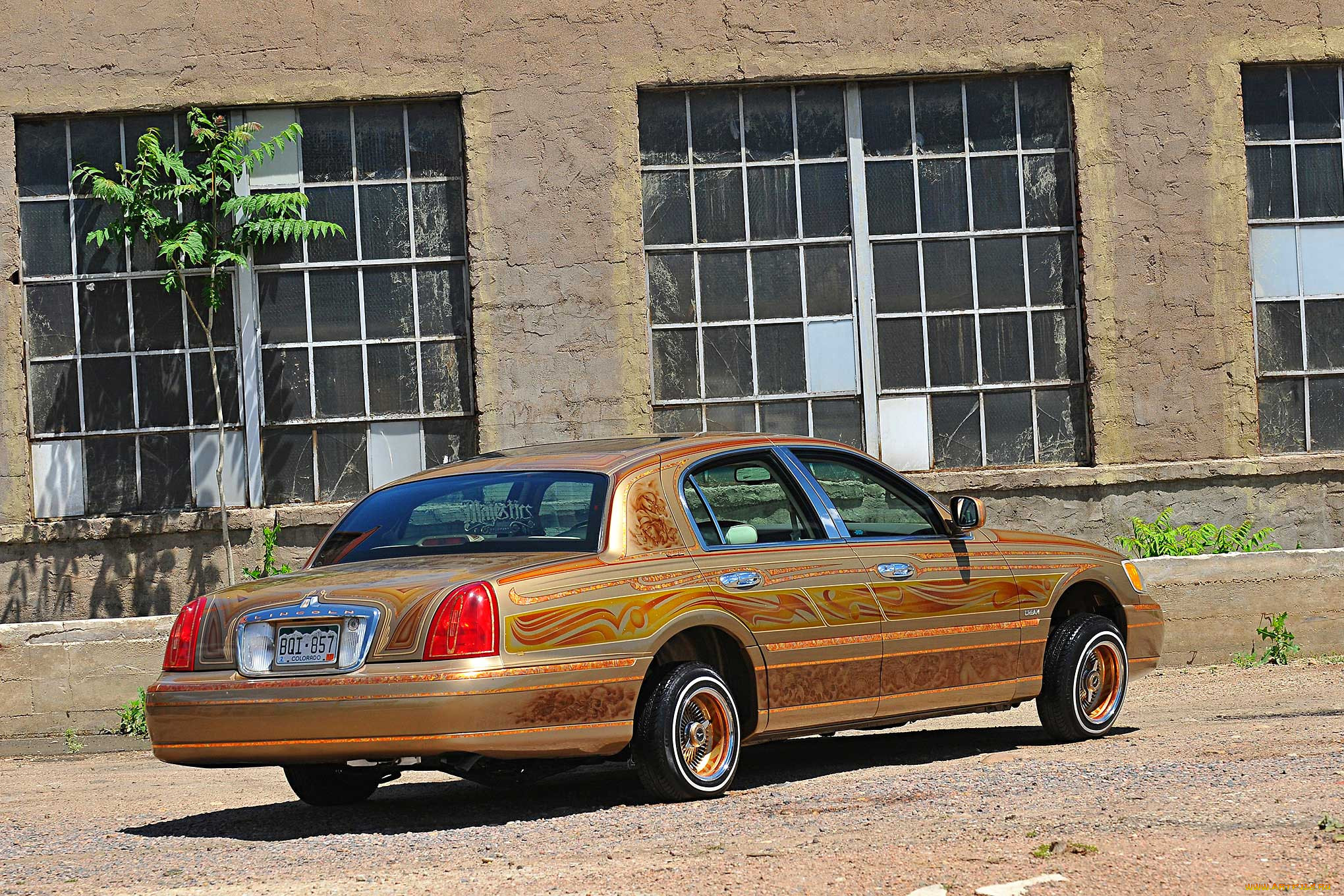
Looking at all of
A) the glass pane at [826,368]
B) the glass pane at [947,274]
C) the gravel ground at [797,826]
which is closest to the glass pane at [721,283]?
the glass pane at [826,368]

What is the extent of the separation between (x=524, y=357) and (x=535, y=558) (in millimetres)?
7184

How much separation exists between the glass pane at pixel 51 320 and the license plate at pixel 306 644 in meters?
8.19

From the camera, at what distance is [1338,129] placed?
14.5 meters

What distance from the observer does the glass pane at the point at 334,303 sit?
548 inches

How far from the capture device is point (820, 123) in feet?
46.4

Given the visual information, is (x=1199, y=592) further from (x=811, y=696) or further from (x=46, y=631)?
(x=46, y=631)

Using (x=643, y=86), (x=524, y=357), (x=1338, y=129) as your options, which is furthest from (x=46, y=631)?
(x=1338, y=129)

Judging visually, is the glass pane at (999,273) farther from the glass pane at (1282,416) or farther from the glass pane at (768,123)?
the glass pane at (1282,416)

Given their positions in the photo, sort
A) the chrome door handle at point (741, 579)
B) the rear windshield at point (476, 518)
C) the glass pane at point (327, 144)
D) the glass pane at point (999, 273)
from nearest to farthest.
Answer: the rear windshield at point (476, 518) < the chrome door handle at point (741, 579) < the glass pane at point (327, 144) < the glass pane at point (999, 273)

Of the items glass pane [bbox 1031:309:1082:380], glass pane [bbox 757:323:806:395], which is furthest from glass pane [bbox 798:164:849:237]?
glass pane [bbox 1031:309:1082:380]

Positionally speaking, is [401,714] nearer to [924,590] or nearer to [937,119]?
[924,590]

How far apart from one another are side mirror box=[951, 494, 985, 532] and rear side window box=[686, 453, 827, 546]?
80 centimetres

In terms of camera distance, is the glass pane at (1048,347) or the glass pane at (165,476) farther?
the glass pane at (1048,347)

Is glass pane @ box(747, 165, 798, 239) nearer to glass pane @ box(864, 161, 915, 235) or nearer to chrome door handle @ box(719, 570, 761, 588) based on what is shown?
glass pane @ box(864, 161, 915, 235)
